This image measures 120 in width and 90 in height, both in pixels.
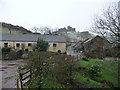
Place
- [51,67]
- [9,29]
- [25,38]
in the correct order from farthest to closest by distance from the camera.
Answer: [9,29] < [25,38] < [51,67]

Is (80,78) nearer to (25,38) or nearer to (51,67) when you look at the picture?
(51,67)

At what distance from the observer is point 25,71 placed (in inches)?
467

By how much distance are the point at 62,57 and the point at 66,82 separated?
1.75 metres

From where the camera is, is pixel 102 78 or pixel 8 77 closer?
pixel 8 77

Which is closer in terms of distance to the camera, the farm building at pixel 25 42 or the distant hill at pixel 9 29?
the farm building at pixel 25 42

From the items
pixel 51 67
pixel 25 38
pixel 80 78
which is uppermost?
pixel 25 38

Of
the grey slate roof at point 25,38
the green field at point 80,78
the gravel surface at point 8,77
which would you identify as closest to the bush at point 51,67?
the green field at point 80,78

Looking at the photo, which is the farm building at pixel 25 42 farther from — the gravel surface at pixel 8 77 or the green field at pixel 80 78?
the green field at pixel 80 78

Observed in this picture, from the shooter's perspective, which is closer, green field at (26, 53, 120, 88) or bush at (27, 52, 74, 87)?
bush at (27, 52, 74, 87)

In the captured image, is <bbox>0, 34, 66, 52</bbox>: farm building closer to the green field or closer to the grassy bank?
the green field

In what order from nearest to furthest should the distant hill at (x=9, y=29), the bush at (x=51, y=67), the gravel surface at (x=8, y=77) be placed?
the bush at (x=51, y=67) < the gravel surface at (x=8, y=77) < the distant hill at (x=9, y=29)

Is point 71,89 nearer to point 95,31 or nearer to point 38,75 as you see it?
point 38,75

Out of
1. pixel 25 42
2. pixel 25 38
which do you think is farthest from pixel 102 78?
pixel 25 38

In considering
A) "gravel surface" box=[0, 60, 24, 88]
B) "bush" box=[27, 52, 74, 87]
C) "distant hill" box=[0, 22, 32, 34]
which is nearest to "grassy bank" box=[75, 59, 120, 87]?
"bush" box=[27, 52, 74, 87]
